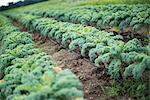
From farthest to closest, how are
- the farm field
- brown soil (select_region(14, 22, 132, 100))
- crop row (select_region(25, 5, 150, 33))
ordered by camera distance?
crop row (select_region(25, 5, 150, 33)), brown soil (select_region(14, 22, 132, 100)), the farm field

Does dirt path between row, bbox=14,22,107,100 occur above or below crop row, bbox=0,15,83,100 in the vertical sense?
below

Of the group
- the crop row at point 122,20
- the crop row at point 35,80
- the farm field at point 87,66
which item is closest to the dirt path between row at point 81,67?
the farm field at point 87,66

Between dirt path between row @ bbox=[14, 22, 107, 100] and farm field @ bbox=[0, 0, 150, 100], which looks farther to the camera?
dirt path between row @ bbox=[14, 22, 107, 100]

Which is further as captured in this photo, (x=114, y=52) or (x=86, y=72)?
(x=86, y=72)

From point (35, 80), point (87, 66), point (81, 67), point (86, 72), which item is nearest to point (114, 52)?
point (86, 72)

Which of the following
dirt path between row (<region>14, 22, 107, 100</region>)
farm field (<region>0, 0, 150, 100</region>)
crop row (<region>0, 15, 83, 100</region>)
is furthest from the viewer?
dirt path between row (<region>14, 22, 107, 100</region>)

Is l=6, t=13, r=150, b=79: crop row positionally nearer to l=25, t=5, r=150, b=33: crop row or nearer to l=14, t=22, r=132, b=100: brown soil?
l=14, t=22, r=132, b=100: brown soil

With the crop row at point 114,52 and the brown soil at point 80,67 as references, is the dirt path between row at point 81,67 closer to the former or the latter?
the brown soil at point 80,67

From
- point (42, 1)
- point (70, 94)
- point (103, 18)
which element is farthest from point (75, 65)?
point (42, 1)

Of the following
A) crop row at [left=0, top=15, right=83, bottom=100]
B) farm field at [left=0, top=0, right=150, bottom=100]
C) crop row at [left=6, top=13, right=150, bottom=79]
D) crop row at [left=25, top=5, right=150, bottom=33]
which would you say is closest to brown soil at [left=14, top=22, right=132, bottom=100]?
farm field at [left=0, top=0, right=150, bottom=100]

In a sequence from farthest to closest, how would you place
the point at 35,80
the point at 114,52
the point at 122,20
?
the point at 122,20
the point at 114,52
the point at 35,80

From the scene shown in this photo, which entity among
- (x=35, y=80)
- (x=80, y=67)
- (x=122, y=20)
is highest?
(x=35, y=80)

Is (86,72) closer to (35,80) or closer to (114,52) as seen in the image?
(114,52)

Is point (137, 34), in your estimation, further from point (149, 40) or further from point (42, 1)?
point (42, 1)
